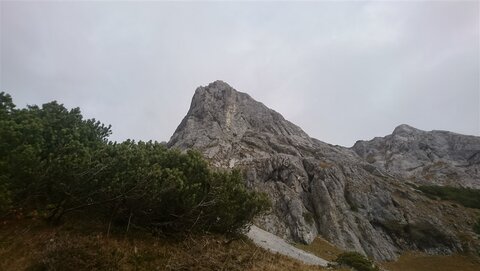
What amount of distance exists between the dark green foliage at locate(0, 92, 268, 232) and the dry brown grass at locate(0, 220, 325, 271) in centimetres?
113

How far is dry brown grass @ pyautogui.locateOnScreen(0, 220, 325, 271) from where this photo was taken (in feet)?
53.4

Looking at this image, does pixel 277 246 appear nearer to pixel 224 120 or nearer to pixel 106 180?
pixel 106 180

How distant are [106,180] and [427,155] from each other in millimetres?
135268

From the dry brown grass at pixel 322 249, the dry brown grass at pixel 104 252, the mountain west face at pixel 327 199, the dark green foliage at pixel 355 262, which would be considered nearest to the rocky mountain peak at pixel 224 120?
the mountain west face at pixel 327 199

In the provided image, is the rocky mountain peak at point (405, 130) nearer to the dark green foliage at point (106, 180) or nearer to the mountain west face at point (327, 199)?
the mountain west face at point (327, 199)

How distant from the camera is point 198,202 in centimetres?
2269

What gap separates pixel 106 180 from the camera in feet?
64.0

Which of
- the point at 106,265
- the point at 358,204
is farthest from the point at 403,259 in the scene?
the point at 106,265

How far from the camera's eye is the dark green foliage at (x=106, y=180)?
1828cm

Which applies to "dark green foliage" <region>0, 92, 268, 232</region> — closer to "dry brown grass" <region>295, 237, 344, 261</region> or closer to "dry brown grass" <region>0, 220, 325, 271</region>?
"dry brown grass" <region>0, 220, 325, 271</region>

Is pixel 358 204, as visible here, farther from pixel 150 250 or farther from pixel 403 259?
pixel 150 250

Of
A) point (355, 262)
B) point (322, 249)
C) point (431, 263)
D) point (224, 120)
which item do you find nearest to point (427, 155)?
point (224, 120)

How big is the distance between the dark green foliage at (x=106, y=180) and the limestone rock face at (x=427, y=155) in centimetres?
8851

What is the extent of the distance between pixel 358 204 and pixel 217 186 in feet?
135
